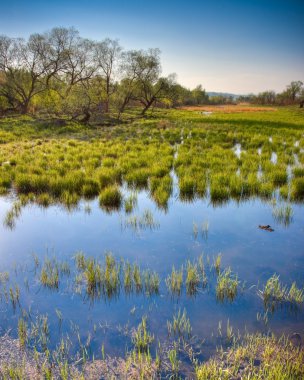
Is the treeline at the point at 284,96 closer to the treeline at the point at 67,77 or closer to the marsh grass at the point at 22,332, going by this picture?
the treeline at the point at 67,77

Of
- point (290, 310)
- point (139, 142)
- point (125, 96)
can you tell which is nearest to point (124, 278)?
point (290, 310)

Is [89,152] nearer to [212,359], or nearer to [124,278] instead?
[124,278]

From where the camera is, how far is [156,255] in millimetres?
5359

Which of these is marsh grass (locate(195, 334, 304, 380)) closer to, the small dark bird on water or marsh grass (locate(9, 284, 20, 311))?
marsh grass (locate(9, 284, 20, 311))

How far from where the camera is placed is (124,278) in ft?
15.1

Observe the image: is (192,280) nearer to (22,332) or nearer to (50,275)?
(50,275)

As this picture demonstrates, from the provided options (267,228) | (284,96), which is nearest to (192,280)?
(267,228)

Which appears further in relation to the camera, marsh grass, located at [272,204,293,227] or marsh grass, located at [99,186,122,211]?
marsh grass, located at [99,186,122,211]

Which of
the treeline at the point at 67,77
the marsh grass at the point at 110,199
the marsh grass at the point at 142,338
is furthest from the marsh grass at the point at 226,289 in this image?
the treeline at the point at 67,77

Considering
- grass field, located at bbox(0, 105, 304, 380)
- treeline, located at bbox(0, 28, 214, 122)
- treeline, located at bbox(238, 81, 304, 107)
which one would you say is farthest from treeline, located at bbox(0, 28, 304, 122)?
treeline, located at bbox(238, 81, 304, 107)

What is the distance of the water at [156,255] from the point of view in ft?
12.0

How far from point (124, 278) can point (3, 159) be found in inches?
423

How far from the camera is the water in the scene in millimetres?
3664

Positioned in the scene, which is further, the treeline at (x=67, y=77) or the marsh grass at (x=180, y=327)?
the treeline at (x=67, y=77)
